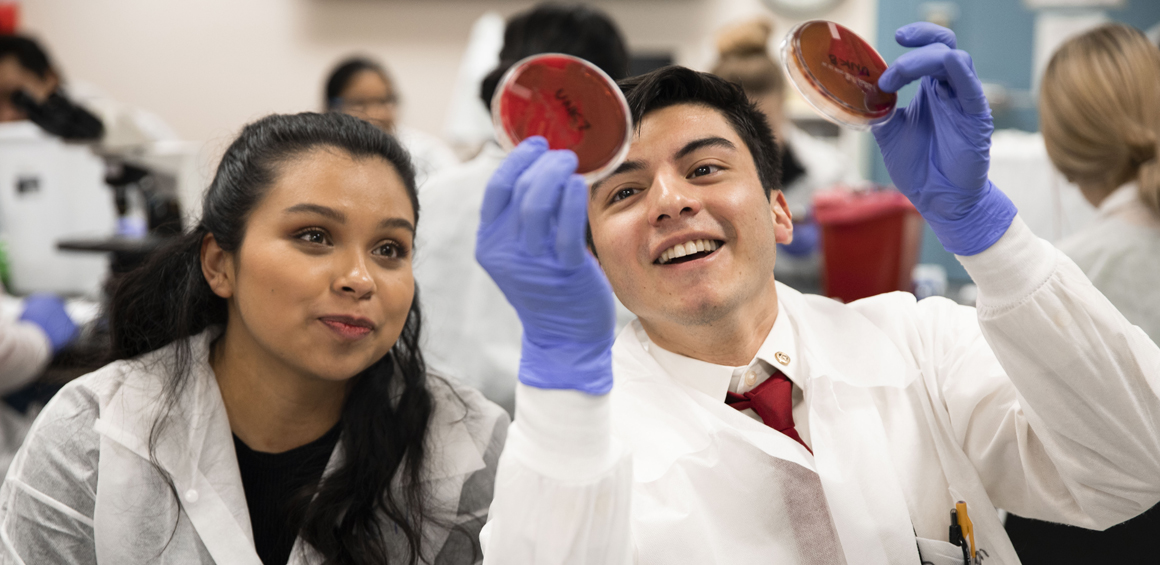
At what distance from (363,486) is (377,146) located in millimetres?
592

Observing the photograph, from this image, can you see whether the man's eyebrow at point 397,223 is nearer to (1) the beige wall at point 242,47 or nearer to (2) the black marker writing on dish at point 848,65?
(2) the black marker writing on dish at point 848,65

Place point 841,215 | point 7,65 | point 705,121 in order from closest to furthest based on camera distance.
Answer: point 705,121
point 841,215
point 7,65

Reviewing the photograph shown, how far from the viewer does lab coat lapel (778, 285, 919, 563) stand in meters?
1.23

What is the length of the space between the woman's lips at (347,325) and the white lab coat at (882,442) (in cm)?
42

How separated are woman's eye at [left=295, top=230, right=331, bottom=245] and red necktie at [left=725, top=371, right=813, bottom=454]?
28.0 inches

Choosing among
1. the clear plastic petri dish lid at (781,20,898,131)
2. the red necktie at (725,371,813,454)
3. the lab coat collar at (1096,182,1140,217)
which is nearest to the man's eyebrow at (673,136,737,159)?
the clear plastic petri dish lid at (781,20,898,131)

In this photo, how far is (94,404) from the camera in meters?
1.43

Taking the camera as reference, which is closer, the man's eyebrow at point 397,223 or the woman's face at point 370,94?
the man's eyebrow at point 397,223

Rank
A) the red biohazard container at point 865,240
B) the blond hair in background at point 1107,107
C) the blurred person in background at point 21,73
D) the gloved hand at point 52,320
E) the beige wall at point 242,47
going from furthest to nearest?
the beige wall at point 242,47 < the blurred person in background at point 21,73 < the red biohazard container at point 865,240 < the gloved hand at point 52,320 < the blond hair in background at point 1107,107

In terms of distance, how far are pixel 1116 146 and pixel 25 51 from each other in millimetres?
4115

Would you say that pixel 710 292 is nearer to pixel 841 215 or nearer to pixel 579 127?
pixel 579 127

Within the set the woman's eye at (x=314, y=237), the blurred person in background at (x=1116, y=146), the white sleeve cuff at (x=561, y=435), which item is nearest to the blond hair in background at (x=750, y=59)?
the blurred person in background at (x=1116, y=146)

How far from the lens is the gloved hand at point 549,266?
3.29ft

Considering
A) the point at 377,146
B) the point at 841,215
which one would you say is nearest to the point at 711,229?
the point at 377,146
